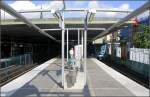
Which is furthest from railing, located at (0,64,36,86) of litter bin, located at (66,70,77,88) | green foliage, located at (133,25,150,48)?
green foliage, located at (133,25,150,48)

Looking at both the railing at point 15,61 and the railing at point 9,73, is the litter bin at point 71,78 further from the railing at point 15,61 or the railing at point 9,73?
the railing at point 15,61

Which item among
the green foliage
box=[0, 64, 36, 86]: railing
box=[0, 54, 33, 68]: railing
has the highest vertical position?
the green foliage

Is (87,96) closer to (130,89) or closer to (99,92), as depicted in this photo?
(99,92)

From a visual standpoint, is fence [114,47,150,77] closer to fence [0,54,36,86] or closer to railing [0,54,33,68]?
fence [0,54,36,86]

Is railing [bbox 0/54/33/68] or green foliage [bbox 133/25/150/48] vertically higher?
green foliage [bbox 133/25/150/48]

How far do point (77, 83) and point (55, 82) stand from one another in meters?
2.30

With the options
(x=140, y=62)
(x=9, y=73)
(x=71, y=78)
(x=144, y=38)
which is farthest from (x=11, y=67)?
(x=144, y=38)

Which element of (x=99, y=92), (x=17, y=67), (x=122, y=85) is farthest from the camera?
(x=17, y=67)

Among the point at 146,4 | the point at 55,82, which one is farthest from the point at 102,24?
the point at 146,4

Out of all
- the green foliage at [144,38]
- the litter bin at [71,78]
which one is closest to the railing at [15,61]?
the litter bin at [71,78]

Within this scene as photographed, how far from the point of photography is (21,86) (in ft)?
49.3

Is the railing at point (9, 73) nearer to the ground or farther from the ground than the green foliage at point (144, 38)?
nearer to the ground

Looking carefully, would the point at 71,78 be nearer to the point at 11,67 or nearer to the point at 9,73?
the point at 9,73

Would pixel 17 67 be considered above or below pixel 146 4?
below
